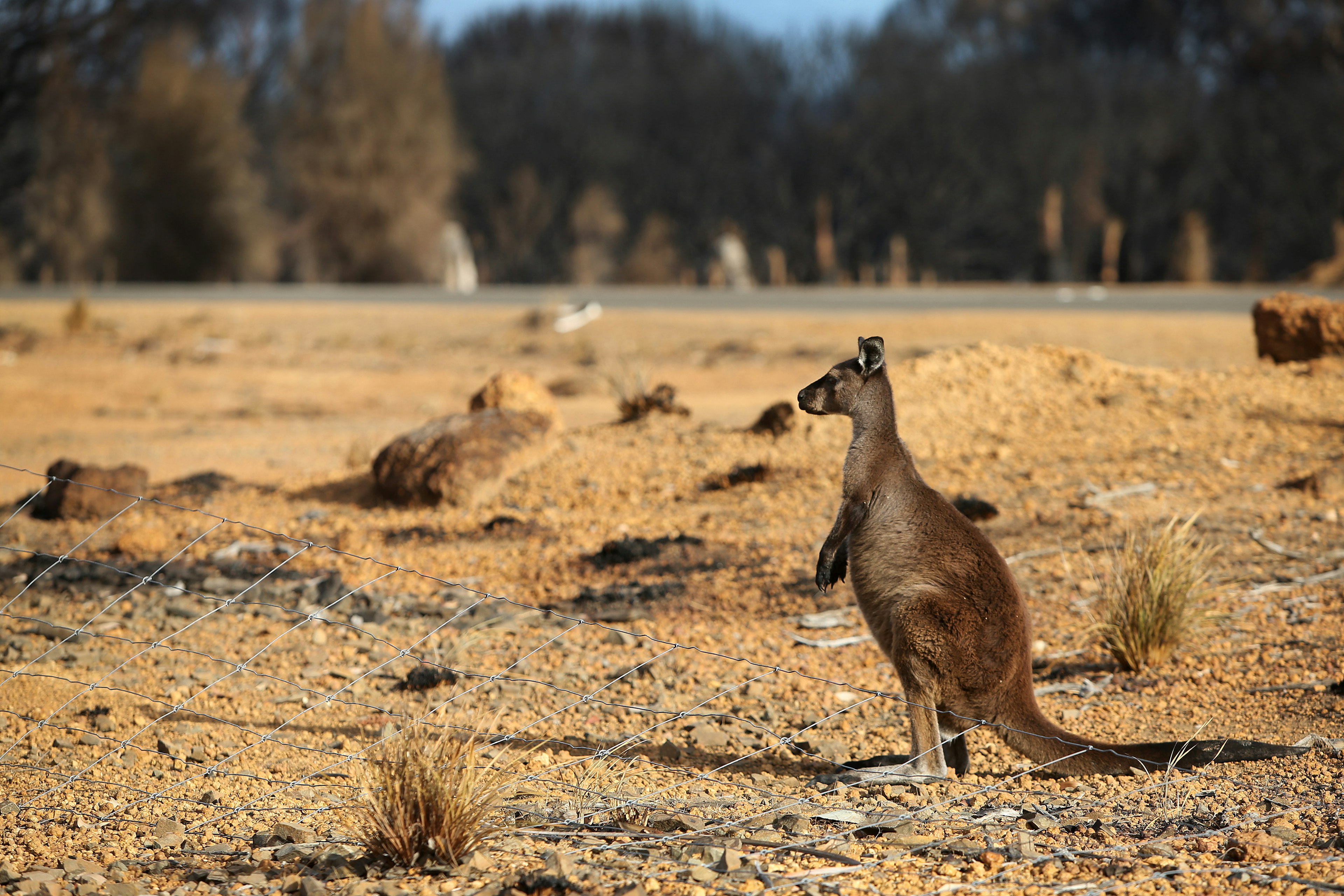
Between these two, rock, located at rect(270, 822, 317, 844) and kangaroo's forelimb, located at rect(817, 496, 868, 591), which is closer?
rock, located at rect(270, 822, 317, 844)

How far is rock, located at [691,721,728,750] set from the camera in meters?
5.17

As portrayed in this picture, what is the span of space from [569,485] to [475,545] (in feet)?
4.75

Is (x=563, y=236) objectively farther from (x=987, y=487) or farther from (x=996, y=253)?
(x=987, y=487)

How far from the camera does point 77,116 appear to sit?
128 ft

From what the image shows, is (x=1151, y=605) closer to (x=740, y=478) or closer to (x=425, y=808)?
(x=425, y=808)

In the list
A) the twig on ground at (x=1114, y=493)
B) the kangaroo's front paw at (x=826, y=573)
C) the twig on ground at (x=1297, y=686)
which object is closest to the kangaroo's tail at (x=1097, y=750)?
the kangaroo's front paw at (x=826, y=573)

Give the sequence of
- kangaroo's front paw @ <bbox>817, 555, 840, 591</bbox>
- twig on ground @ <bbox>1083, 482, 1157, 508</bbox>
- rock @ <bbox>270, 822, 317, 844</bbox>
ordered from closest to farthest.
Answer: rock @ <bbox>270, 822, 317, 844</bbox> < kangaroo's front paw @ <bbox>817, 555, 840, 591</bbox> < twig on ground @ <bbox>1083, 482, 1157, 508</bbox>

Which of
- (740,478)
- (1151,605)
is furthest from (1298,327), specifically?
(1151,605)

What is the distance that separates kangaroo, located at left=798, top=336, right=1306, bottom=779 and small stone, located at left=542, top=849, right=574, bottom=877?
51.8 inches

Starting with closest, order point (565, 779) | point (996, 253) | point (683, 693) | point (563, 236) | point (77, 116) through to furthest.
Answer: point (565, 779), point (683, 693), point (77, 116), point (996, 253), point (563, 236)

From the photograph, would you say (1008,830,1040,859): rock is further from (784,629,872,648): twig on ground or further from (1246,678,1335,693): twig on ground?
(784,629,872,648): twig on ground

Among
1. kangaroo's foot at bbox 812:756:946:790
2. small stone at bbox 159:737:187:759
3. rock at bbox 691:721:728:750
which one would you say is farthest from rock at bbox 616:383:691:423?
kangaroo's foot at bbox 812:756:946:790

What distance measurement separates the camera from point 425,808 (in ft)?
11.6

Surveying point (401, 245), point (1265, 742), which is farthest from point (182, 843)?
point (401, 245)
